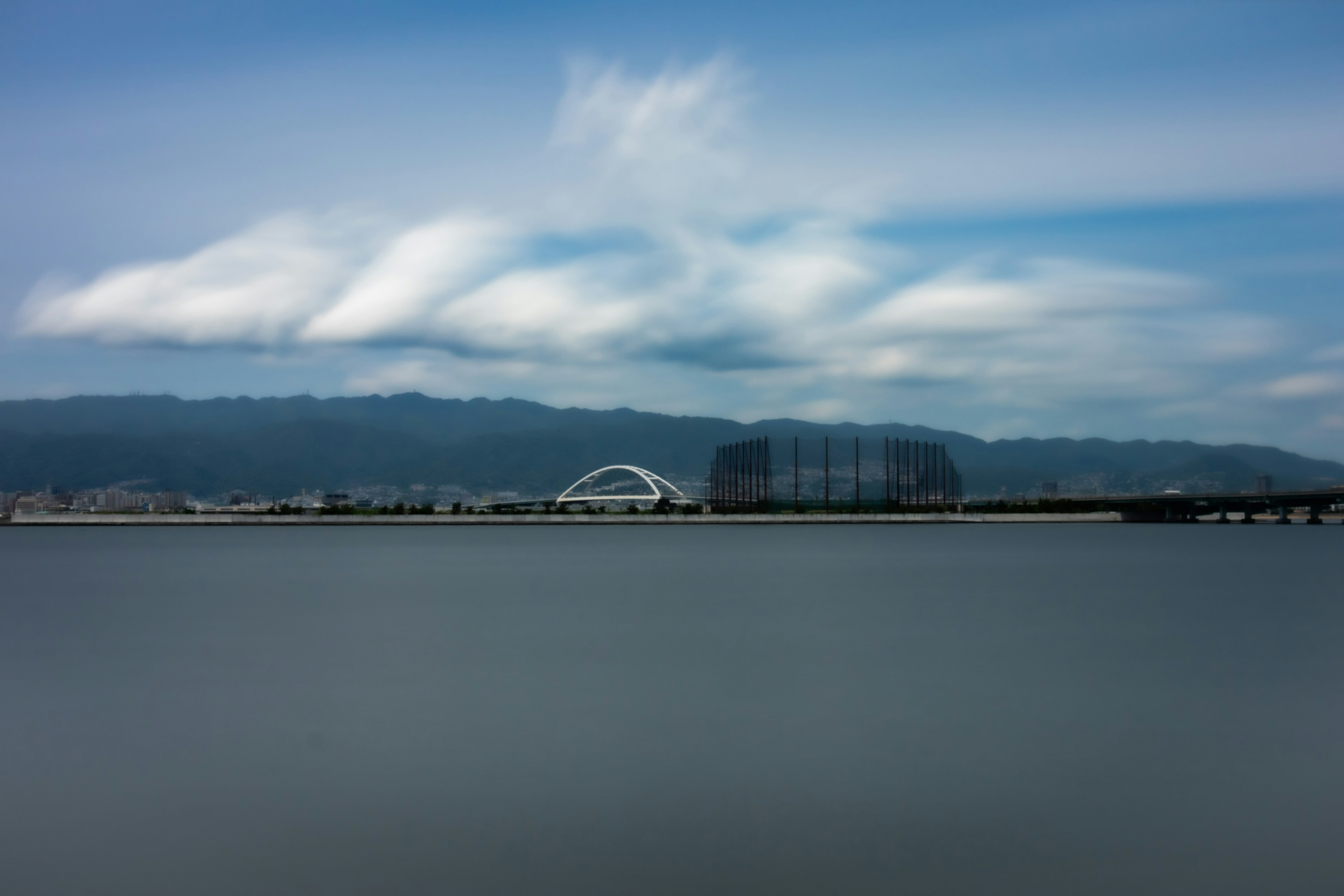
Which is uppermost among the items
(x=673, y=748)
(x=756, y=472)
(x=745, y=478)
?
(x=756, y=472)

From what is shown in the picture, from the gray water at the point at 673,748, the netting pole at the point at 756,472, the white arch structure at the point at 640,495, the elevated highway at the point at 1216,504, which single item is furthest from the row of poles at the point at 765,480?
the gray water at the point at 673,748

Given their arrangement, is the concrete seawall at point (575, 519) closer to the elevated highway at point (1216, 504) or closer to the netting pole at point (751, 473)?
the elevated highway at point (1216, 504)

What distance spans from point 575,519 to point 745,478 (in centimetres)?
2273

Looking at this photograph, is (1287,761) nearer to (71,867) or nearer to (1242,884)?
(1242,884)

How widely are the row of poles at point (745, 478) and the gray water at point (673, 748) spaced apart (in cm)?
9827

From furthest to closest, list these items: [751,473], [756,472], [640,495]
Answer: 1. [640,495]
2. [751,473]
3. [756,472]

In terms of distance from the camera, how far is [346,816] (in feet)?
33.8

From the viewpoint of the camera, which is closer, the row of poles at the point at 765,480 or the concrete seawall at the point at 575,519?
the concrete seawall at the point at 575,519

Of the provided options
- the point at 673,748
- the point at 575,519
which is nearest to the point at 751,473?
the point at 575,519

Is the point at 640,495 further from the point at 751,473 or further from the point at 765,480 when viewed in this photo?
the point at 765,480

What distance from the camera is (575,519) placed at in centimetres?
14075

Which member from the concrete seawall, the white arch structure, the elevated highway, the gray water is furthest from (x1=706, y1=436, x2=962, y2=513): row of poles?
the gray water

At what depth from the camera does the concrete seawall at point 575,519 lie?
133 meters

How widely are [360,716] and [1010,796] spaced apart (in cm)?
902
